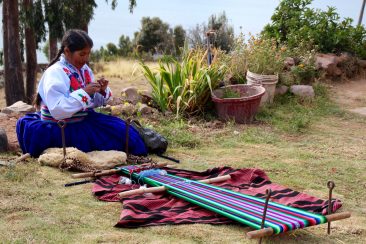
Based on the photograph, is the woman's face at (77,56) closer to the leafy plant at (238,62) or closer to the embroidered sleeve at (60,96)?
the embroidered sleeve at (60,96)

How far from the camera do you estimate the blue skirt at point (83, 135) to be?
4.41 meters

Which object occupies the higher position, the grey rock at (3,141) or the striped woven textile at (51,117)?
the striped woven textile at (51,117)

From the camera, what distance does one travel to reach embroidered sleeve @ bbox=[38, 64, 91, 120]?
4.18m

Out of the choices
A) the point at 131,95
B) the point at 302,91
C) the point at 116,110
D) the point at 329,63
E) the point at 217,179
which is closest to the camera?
the point at 217,179

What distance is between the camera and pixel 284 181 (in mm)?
4121

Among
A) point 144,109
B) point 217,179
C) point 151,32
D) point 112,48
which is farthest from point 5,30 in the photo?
point 112,48

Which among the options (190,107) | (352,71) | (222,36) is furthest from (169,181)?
(222,36)

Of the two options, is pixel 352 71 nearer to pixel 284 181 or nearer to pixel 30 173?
pixel 284 181

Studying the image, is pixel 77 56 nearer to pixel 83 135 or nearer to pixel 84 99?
pixel 84 99

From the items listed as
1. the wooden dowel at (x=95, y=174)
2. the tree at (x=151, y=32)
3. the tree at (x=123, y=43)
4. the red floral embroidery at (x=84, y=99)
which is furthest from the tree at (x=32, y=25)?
the tree at (x=123, y=43)

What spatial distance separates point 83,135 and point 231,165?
1.33 metres

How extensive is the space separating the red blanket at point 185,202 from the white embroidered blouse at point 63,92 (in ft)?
2.30

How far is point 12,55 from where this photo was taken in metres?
11.3

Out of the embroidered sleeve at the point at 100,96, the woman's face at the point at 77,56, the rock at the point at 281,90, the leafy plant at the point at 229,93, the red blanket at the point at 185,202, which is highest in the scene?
the woman's face at the point at 77,56
